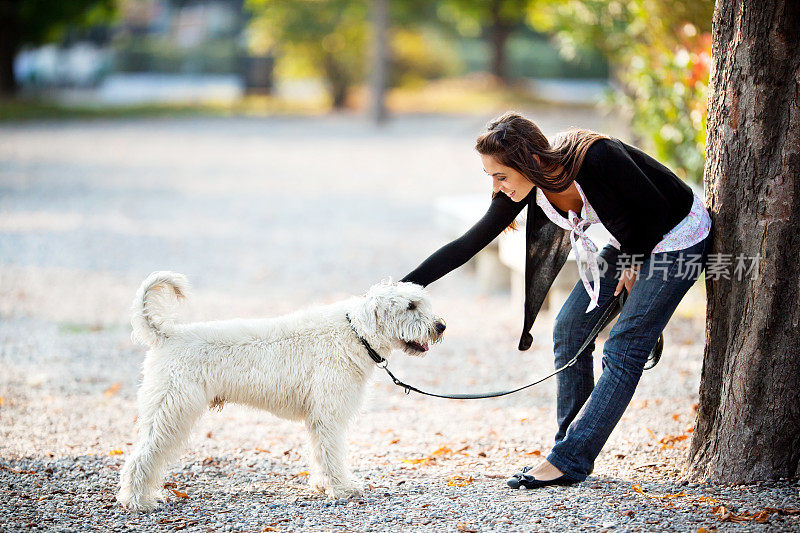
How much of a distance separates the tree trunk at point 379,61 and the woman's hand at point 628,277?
25.4 m

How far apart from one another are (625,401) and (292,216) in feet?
35.4

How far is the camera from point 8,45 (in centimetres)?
3328

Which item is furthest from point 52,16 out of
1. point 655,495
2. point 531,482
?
point 655,495

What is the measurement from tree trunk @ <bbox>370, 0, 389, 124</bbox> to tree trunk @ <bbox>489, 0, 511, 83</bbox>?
34.1ft

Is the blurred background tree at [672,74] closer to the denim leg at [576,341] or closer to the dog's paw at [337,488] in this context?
the denim leg at [576,341]

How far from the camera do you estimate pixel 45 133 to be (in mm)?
25359

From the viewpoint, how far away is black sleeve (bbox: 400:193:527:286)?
455cm

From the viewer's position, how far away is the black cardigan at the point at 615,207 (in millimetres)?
3990

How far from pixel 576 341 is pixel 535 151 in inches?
43.7

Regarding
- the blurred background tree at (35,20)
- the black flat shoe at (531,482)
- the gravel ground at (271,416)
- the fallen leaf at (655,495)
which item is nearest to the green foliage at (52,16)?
the blurred background tree at (35,20)

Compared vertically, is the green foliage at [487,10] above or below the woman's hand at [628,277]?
Answer: above

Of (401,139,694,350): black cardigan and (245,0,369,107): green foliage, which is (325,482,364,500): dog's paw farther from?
(245,0,369,107): green foliage

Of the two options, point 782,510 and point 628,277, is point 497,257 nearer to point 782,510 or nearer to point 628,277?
point 628,277

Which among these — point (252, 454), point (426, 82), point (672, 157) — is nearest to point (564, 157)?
point (252, 454)
